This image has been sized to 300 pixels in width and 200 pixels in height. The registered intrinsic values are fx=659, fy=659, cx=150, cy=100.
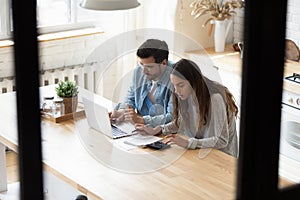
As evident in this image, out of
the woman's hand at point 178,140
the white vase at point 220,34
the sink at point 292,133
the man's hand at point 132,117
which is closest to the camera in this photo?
the woman's hand at point 178,140

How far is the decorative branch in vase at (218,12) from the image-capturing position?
464cm

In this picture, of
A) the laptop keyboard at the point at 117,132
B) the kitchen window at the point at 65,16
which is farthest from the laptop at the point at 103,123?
the kitchen window at the point at 65,16

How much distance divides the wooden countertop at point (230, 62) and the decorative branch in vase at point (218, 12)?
82 mm

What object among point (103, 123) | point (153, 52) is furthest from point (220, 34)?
point (103, 123)

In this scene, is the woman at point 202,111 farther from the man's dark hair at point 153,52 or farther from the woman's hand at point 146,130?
the man's dark hair at point 153,52

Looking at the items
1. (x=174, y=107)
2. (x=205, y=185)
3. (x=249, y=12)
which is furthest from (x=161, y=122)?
(x=249, y=12)

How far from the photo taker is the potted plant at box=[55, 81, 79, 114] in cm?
354

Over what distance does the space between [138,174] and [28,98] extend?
2510 mm

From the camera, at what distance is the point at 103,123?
3.25 m

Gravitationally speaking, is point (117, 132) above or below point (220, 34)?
below

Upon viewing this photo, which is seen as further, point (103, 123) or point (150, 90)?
point (150, 90)

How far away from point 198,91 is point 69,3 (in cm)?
185

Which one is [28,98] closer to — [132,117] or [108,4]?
[108,4]

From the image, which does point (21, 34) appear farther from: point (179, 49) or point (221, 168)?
point (179, 49)
